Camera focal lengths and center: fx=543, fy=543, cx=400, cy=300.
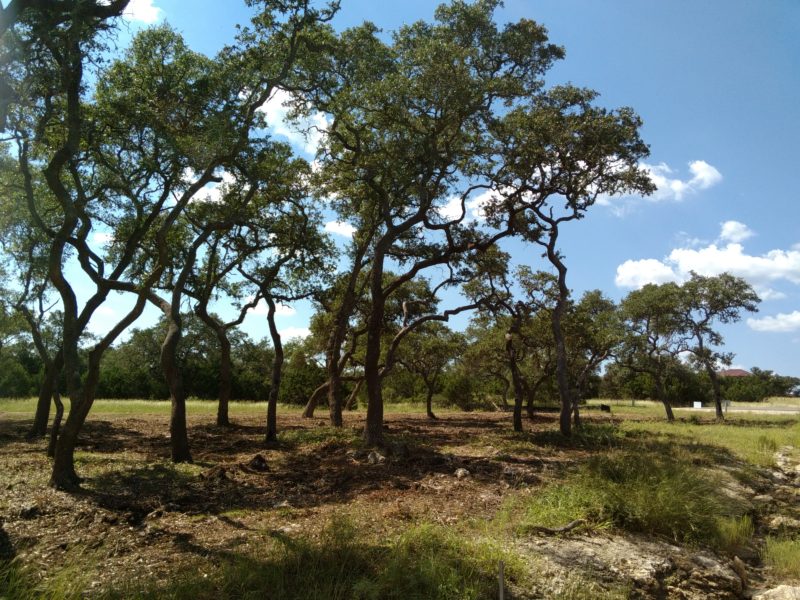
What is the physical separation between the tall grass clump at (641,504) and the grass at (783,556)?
2.21ft

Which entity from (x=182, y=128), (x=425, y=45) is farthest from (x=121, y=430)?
(x=425, y=45)

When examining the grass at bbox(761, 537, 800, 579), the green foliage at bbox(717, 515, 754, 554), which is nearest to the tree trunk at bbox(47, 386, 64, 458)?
the green foliage at bbox(717, 515, 754, 554)

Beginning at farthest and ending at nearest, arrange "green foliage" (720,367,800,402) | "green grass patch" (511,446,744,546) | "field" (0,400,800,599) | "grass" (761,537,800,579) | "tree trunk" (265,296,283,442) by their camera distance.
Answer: "green foliage" (720,367,800,402)
"tree trunk" (265,296,283,442)
"green grass patch" (511,446,744,546)
"grass" (761,537,800,579)
"field" (0,400,800,599)

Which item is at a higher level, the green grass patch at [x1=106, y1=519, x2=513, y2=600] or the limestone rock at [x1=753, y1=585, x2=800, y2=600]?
the green grass patch at [x1=106, y1=519, x2=513, y2=600]

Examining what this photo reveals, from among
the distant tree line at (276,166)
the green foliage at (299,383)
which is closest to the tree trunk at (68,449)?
the distant tree line at (276,166)

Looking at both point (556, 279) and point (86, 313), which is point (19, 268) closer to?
point (86, 313)

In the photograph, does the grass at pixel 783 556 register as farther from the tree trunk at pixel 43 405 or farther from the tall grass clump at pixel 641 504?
the tree trunk at pixel 43 405

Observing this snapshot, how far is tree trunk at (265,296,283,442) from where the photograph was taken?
48.5 feet

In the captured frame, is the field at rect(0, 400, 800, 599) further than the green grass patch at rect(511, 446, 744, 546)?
No

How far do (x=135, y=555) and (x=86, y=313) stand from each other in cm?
555

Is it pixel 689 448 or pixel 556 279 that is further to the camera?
pixel 556 279

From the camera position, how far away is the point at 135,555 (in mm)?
5555

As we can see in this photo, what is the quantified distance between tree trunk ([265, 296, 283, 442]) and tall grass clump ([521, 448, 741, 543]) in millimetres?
8275

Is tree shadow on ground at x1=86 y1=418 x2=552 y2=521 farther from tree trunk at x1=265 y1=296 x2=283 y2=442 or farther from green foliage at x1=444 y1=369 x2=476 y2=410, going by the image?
green foliage at x1=444 y1=369 x2=476 y2=410
